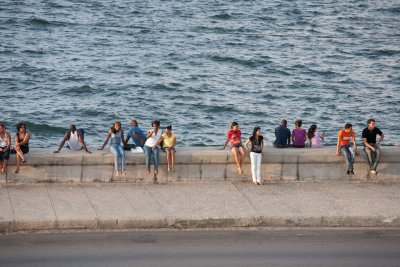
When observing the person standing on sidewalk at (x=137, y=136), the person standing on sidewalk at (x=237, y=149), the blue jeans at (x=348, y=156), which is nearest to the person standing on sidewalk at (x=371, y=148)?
the blue jeans at (x=348, y=156)

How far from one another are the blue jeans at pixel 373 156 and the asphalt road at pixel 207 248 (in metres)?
3.22

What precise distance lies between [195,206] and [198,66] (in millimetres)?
38761

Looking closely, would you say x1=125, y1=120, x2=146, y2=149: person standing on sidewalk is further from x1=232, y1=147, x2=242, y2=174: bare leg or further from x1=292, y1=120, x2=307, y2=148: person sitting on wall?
x1=292, y1=120, x2=307, y2=148: person sitting on wall

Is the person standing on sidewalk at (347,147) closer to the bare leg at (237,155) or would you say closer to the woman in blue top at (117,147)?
the bare leg at (237,155)

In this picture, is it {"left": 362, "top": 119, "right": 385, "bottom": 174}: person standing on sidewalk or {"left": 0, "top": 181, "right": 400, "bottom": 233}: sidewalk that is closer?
{"left": 0, "top": 181, "right": 400, "bottom": 233}: sidewalk

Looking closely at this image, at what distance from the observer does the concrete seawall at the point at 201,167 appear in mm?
20781

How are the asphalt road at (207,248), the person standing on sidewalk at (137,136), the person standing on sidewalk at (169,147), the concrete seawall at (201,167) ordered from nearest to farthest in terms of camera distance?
1. the asphalt road at (207,248)
2. the concrete seawall at (201,167)
3. the person standing on sidewalk at (169,147)
4. the person standing on sidewalk at (137,136)

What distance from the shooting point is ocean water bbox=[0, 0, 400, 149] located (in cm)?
4556

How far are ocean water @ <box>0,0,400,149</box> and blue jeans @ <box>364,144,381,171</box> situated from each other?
18633mm

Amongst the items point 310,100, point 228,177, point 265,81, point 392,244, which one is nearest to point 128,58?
point 265,81

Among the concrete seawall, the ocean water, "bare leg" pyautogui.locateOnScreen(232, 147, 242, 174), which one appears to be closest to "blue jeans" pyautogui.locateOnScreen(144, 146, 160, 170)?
the concrete seawall

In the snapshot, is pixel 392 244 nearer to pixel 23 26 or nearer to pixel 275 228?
pixel 275 228

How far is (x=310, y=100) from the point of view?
5028 cm

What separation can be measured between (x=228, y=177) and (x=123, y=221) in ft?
12.7
